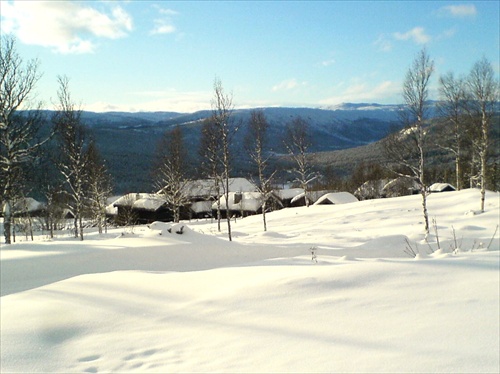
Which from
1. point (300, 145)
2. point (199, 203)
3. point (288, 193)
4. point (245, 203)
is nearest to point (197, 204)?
point (199, 203)

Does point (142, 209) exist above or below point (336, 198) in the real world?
above

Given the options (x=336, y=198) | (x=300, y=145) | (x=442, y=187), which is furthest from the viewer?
(x=442, y=187)

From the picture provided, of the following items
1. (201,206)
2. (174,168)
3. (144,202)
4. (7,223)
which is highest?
(174,168)

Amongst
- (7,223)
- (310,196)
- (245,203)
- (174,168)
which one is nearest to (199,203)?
(245,203)

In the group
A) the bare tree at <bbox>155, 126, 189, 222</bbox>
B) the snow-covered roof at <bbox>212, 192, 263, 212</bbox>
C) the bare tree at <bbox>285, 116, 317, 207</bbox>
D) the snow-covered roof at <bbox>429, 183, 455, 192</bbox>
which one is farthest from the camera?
the snow-covered roof at <bbox>429, 183, 455, 192</bbox>

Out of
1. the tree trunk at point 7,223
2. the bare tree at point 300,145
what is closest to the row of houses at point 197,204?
the bare tree at point 300,145

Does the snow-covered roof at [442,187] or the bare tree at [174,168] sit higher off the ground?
the bare tree at [174,168]

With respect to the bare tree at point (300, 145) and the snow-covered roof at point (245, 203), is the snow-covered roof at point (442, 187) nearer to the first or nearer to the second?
the bare tree at point (300, 145)

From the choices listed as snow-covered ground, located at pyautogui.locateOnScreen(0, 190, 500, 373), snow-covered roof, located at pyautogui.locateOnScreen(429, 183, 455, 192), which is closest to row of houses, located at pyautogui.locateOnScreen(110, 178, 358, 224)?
snow-covered roof, located at pyautogui.locateOnScreen(429, 183, 455, 192)

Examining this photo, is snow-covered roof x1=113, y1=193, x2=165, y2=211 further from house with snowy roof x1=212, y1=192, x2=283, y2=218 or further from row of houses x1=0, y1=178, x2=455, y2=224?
house with snowy roof x1=212, y1=192, x2=283, y2=218

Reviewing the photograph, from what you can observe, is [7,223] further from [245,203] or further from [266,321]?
[245,203]

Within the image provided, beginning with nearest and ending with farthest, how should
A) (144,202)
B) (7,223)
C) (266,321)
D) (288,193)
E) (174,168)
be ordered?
(266,321) → (7,223) → (174,168) → (144,202) → (288,193)

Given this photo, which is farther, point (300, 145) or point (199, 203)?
point (199, 203)

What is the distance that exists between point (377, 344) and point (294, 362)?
2.52ft
